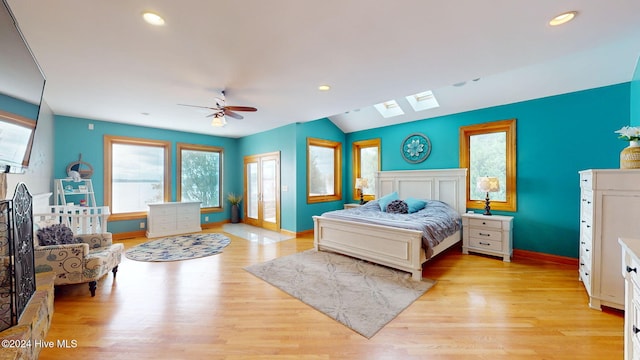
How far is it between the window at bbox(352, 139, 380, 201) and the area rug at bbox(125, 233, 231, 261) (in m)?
3.37

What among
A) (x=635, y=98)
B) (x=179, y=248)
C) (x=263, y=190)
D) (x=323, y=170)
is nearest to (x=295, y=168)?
(x=323, y=170)

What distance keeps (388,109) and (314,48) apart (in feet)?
11.0

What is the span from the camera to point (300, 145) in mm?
5613

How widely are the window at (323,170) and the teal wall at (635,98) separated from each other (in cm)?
479

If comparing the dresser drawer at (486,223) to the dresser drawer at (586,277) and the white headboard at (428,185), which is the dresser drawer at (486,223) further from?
the dresser drawer at (586,277)

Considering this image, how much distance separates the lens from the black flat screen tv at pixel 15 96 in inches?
58.3

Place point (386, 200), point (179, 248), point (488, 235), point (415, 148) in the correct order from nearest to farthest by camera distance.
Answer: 1. point (488, 235)
2. point (179, 248)
3. point (386, 200)
4. point (415, 148)

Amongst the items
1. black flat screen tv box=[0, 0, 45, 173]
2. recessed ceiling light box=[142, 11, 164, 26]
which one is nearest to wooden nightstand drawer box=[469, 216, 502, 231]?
recessed ceiling light box=[142, 11, 164, 26]

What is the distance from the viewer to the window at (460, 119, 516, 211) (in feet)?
13.6

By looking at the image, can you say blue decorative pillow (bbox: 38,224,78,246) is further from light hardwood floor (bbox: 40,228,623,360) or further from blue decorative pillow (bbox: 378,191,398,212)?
blue decorative pillow (bbox: 378,191,398,212)

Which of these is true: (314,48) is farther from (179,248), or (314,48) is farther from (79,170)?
(79,170)

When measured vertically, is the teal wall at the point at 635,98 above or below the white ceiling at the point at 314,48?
below

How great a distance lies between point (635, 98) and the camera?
3043 mm

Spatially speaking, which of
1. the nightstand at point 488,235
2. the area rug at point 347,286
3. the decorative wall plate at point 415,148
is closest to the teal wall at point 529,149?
the decorative wall plate at point 415,148
